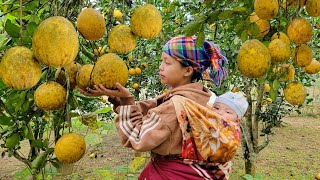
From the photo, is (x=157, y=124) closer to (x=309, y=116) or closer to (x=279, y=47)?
(x=279, y=47)

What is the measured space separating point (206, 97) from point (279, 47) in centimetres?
54

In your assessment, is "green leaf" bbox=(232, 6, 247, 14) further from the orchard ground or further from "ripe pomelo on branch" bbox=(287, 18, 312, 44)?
the orchard ground

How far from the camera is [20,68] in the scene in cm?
92

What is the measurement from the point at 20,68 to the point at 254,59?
30.4 inches

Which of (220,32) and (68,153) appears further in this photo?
(220,32)

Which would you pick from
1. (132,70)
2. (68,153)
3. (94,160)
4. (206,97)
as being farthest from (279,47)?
(94,160)

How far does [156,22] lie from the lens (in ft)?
4.11

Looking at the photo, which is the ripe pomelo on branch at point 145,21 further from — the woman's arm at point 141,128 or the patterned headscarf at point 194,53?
the patterned headscarf at point 194,53

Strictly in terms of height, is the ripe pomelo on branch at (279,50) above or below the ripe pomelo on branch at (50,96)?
below

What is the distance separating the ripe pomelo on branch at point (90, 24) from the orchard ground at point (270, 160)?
3600 millimetres

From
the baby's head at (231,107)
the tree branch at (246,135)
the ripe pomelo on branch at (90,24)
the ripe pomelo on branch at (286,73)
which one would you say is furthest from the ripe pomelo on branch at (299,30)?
the tree branch at (246,135)

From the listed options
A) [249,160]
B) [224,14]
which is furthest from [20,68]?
[249,160]

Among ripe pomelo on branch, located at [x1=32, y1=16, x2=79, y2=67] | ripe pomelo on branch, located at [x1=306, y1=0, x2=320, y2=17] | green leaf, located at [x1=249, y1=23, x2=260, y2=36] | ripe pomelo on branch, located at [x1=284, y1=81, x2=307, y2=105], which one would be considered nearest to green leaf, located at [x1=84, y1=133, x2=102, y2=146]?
ripe pomelo on branch, located at [x1=284, y1=81, x2=307, y2=105]

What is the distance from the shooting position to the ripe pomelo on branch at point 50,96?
1.08 metres
